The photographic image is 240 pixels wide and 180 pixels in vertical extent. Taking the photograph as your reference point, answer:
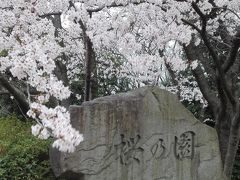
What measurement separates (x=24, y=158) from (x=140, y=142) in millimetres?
1440

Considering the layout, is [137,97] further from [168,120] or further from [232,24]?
[232,24]

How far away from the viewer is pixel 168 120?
19.9 feet

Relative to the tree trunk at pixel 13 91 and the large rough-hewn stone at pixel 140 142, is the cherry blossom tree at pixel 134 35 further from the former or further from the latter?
the large rough-hewn stone at pixel 140 142

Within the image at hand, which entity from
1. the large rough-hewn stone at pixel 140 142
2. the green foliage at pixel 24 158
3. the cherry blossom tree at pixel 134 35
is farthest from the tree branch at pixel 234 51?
the green foliage at pixel 24 158

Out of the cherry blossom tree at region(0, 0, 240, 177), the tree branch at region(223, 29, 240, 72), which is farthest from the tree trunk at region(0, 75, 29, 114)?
the tree branch at region(223, 29, 240, 72)

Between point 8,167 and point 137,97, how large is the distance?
69.1 inches

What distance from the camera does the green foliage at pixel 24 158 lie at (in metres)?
5.57

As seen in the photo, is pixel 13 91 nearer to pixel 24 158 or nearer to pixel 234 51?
pixel 24 158

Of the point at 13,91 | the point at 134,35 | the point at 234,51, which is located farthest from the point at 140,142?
the point at 134,35

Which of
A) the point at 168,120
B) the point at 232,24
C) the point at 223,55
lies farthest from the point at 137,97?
the point at 223,55

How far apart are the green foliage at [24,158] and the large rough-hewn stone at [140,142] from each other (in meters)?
0.67

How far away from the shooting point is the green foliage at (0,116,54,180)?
5566 millimetres

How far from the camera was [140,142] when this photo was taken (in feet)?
18.6

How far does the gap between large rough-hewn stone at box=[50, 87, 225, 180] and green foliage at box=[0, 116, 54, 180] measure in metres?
0.67
